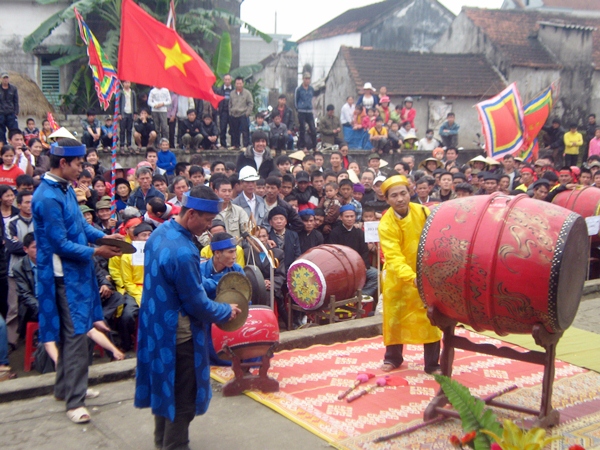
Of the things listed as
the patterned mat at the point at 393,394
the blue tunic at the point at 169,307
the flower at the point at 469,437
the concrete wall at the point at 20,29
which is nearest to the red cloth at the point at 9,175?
the patterned mat at the point at 393,394

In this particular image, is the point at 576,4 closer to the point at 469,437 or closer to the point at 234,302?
the point at 234,302

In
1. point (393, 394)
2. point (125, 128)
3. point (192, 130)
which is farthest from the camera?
point (192, 130)

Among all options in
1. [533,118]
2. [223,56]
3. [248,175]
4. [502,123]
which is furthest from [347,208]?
[223,56]

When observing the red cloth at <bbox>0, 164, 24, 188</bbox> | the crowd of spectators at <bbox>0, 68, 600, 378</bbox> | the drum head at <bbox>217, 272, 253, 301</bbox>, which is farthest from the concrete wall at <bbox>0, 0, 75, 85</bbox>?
the drum head at <bbox>217, 272, 253, 301</bbox>

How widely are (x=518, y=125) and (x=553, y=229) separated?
1016 centimetres

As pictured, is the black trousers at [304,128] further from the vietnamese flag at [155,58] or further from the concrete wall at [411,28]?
the concrete wall at [411,28]

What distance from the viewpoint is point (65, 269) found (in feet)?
15.0

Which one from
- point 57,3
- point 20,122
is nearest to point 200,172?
point 20,122

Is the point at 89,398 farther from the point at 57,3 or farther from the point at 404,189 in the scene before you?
the point at 57,3

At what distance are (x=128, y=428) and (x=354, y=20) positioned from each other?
2963cm

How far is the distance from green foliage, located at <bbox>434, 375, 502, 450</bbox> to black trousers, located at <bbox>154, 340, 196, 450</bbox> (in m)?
1.48

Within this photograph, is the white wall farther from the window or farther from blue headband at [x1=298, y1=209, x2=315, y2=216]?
blue headband at [x1=298, y1=209, x2=315, y2=216]

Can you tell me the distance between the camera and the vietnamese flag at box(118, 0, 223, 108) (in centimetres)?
909

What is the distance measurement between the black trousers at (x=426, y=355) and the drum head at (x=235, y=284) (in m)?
1.94
